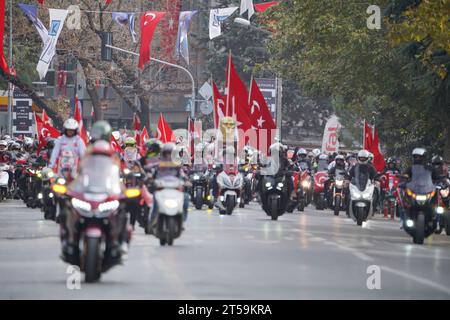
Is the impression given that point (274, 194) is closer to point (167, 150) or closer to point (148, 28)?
point (167, 150)

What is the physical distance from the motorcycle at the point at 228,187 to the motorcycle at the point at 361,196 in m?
2.80

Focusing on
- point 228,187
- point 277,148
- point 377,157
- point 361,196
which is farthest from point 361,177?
point 377,157

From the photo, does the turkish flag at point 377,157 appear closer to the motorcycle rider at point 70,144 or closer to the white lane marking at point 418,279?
the motorcycle rider at point 70,144

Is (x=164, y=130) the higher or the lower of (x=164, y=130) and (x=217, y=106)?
the lower

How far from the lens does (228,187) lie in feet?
111

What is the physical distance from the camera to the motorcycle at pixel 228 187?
33.7 metres

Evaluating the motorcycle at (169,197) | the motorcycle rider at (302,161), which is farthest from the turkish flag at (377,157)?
the motorcycle at (169,197)

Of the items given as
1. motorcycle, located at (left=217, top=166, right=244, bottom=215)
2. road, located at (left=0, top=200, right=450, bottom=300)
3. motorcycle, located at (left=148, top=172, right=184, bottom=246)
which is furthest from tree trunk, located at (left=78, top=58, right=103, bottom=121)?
motorcycle, located at (left=148, top=172, right=184, bottom=246)

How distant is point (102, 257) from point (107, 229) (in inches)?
12.8

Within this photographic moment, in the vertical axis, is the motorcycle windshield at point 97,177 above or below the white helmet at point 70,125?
below

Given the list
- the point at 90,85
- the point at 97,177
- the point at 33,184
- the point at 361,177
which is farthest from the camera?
the point at 90,85

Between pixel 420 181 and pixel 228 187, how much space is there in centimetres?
947

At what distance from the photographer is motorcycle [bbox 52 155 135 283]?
1468cm

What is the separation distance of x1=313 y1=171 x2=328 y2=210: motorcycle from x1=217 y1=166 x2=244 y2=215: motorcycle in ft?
30.7
